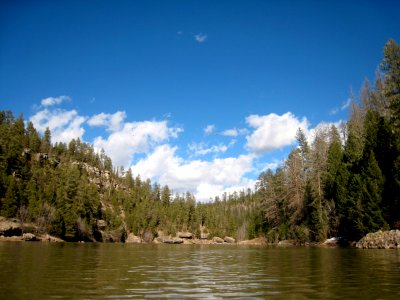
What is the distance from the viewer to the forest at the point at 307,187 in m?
48.6

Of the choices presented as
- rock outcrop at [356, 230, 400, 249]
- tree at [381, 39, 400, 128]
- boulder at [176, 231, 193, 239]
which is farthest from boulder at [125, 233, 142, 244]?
tree at [381, 39, 400, 128]

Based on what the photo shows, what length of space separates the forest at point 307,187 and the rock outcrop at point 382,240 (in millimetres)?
3040

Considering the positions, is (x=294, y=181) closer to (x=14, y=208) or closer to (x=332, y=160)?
(x=332, y=160)

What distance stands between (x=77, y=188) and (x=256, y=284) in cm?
10107

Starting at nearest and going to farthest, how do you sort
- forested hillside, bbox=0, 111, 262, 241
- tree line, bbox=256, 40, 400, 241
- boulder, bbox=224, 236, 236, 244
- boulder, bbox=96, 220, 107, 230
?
tree line, bbox=256, 40, 400, 241, forested hillside, bbox=0, 111, 262, 241, boulder, bbox=96, 220, 107, 230, boulder, bbox=224, 236, 236, 244

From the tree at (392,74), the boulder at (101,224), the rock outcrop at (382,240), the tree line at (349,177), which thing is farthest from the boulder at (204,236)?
the tree at (392,74)

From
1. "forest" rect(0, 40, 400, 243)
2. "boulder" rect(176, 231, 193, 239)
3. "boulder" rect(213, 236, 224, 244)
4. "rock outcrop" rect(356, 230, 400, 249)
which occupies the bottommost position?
"boulder" rect(213, 236, 224, 244)

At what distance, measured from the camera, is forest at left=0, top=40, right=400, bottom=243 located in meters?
48.6

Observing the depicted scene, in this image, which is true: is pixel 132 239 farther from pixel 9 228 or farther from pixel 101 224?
pixel 9 228

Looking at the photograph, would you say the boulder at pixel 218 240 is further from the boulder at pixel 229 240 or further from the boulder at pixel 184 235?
the boulder at pixel 184 235

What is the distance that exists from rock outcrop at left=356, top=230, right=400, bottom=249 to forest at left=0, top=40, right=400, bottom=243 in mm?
3040

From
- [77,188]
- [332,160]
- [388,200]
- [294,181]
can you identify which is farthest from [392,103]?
[77,188]

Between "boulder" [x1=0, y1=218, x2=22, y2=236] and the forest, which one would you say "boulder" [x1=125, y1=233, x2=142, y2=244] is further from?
"boulder" [x1=0, y1=218, x2=22, y2=236]

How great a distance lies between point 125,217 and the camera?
160500mm
